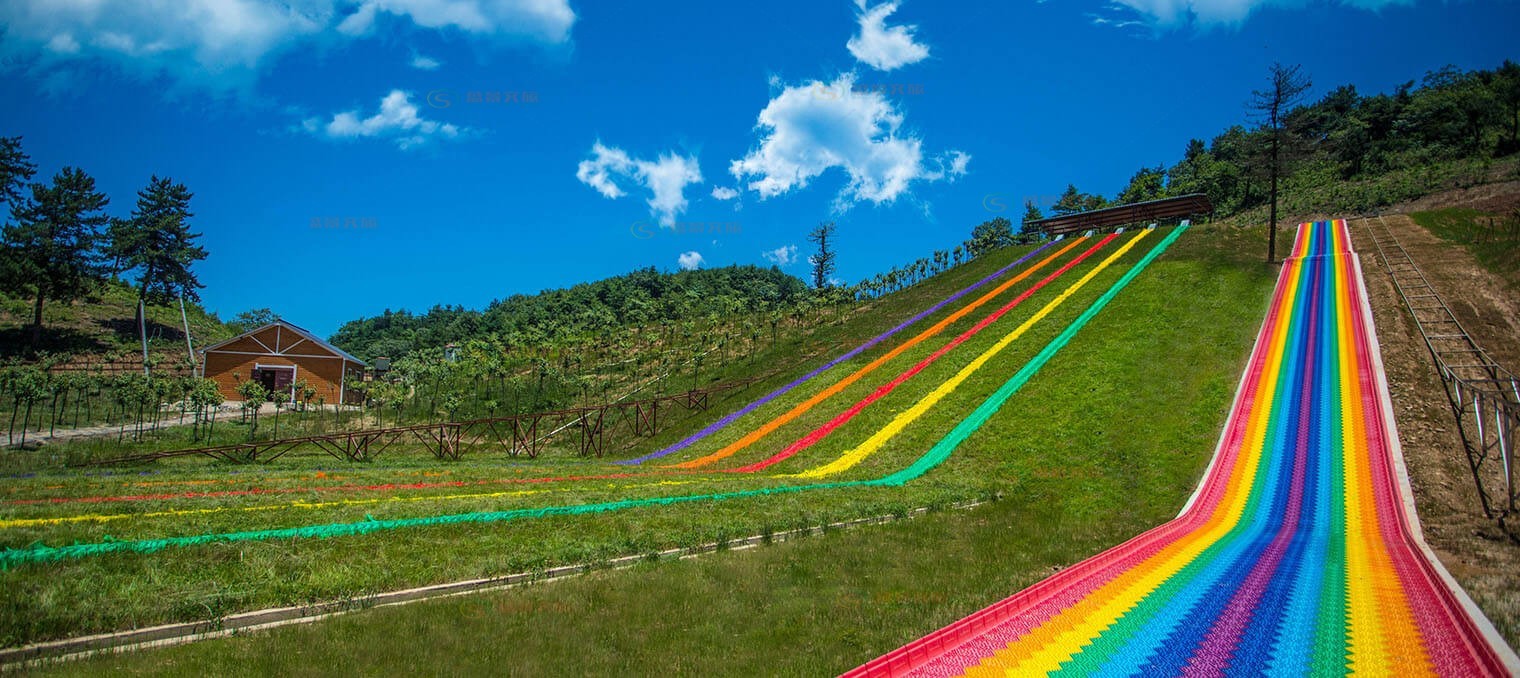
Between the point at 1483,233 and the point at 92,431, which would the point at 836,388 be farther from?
the point at 92,431

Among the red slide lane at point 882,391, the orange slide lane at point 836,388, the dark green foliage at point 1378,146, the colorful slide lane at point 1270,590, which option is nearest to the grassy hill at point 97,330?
the orange slide lane at point 836,388

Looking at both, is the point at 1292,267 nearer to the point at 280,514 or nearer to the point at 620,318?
the point at 280,514

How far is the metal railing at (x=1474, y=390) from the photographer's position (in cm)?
1455

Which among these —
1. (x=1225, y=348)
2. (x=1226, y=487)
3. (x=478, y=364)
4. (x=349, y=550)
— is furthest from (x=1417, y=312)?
(x=478, y=364)

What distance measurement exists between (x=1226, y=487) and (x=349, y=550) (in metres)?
20.1

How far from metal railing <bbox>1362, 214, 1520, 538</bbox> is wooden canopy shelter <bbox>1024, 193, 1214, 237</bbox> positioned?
845 inches

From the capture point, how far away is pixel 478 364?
56.3 metres

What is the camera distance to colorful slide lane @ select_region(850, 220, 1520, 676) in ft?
24.7

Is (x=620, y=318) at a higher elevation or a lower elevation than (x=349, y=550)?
higher

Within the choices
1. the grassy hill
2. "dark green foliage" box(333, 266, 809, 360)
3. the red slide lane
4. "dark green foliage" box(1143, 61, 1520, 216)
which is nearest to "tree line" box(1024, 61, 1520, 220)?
"dark green foliage" box(1143, 61, 1520, 216)

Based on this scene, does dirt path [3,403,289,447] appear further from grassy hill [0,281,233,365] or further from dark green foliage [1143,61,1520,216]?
dark green foliage [1143,61,1520,216]

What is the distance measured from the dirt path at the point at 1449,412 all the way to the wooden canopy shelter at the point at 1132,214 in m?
18.4

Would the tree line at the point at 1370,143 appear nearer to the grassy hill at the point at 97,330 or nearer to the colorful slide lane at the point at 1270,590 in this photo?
the colorful slide lane at the point at 1270,590

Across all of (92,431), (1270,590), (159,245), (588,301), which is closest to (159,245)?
(159,245)
